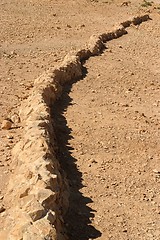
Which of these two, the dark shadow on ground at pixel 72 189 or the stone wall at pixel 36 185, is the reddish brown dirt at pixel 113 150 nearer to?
the dark shadow on ground at pixel 72 189

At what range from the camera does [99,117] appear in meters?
10.8

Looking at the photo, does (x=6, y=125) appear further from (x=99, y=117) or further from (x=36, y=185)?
(x=36, y=185)

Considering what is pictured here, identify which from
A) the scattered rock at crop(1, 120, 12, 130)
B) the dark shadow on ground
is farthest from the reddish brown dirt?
the scattered rock at crop(1, 120, 12, 130)

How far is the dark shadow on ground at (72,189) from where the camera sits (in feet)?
22.2

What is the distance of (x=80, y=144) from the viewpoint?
31.2ft

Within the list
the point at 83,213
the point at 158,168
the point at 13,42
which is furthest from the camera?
the point at 13,42

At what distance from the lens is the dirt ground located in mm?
7363

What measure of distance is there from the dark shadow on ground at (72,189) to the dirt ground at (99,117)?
2 centimetres

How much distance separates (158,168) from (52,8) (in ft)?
51.5

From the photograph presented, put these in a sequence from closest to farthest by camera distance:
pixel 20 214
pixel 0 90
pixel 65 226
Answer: pixel 20 214 → pixel 65 226 → pixel 0 90

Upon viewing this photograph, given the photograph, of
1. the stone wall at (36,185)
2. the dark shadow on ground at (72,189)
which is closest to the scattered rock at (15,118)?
the stone wall at (36,185)

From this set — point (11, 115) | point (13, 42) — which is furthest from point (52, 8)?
point (11, 115)

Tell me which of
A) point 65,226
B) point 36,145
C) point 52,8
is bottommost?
point 52,8

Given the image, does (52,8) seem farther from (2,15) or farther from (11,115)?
(11,115)
